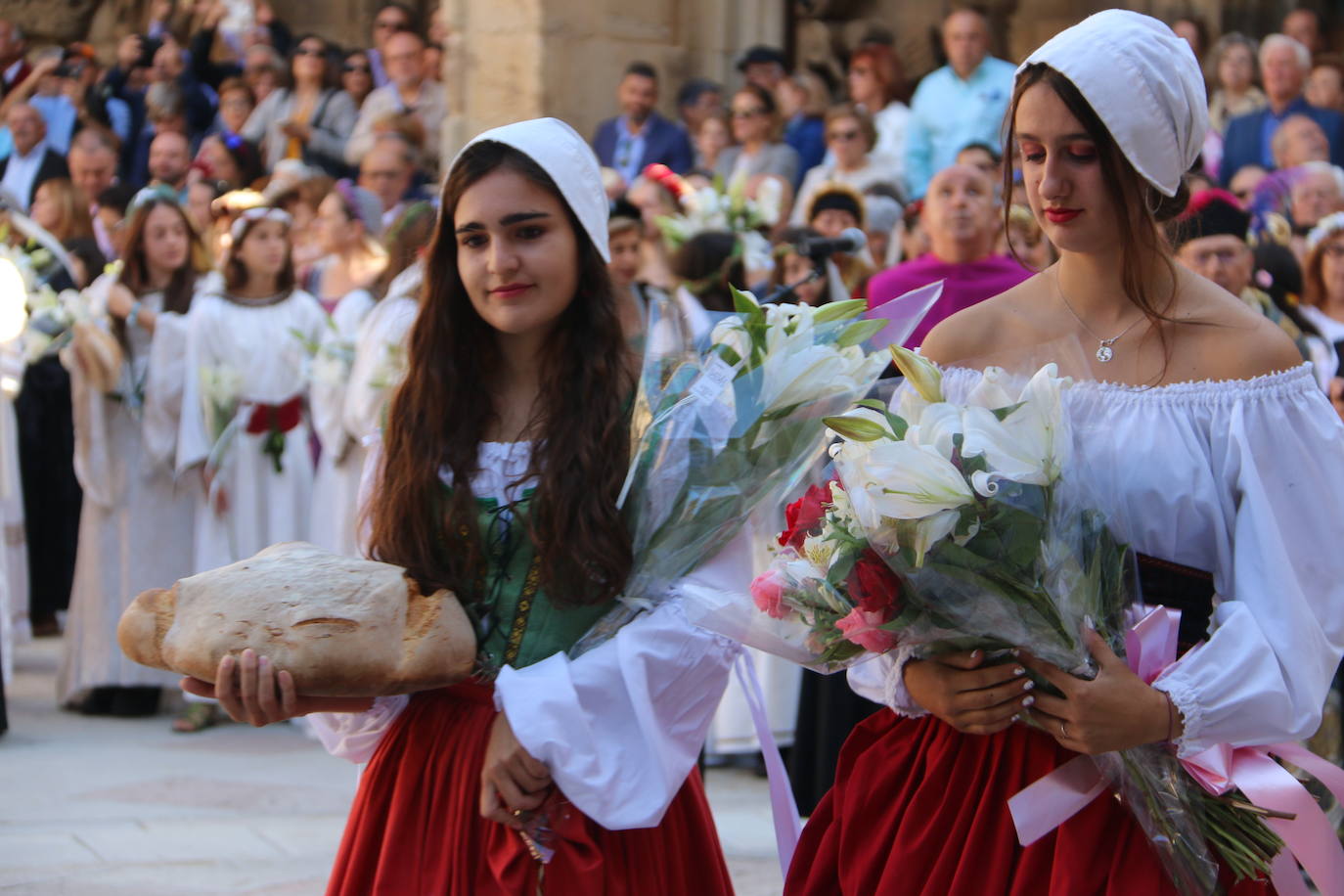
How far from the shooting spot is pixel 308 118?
41.0ft

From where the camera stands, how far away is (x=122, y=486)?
7801 millimetres

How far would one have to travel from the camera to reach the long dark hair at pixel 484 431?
266cm

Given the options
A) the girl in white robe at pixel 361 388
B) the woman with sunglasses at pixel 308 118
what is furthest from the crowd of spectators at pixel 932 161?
the woman with sunglasses at pixel 308 118

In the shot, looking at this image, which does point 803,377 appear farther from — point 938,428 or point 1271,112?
point 1271,112

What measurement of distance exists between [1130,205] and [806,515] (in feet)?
2.09

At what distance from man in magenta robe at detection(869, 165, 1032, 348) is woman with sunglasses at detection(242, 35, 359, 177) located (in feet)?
25.3

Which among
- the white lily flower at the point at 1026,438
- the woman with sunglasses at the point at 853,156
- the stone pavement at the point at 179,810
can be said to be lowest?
the stone pavement at the point at 179,810

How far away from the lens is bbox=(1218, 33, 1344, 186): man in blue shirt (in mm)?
8477

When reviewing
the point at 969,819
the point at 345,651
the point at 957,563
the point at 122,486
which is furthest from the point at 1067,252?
the point at 122,486

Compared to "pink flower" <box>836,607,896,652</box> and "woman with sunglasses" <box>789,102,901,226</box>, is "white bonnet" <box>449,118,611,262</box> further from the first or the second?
"woman with sunglasses" <box>789,102,901,226</box>

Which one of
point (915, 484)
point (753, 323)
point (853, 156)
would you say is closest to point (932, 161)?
point (853, 156)

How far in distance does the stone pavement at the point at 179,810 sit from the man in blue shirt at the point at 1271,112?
164 inches

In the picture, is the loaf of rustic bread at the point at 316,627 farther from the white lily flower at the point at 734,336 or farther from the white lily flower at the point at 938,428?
the white lily flower at the point at 938,428

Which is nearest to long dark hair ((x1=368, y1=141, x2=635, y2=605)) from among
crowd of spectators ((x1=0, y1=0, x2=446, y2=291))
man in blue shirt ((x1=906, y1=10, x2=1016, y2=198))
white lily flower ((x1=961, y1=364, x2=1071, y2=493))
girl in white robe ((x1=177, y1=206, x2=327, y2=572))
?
white lily flower ((x1=961, y1=364, x2=1071, y2=493))
